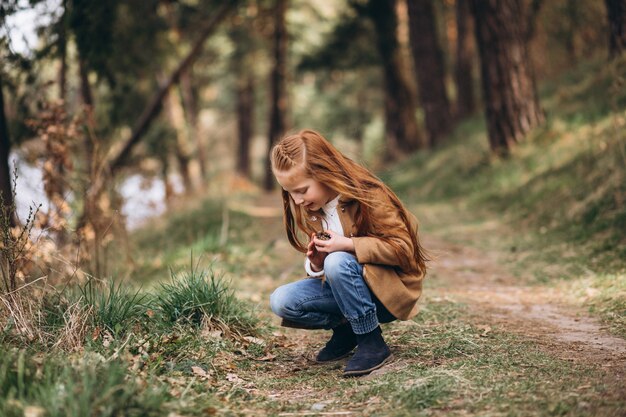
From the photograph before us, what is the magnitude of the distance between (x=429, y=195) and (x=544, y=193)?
402 cm

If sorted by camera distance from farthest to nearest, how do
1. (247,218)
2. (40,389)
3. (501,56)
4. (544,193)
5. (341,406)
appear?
(247,218)
(501,56)
(544,193)
(341,406)
(40,389)

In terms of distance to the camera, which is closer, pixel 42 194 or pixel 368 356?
pixel 368 356

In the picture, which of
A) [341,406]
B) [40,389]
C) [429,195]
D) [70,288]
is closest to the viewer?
[40,389]

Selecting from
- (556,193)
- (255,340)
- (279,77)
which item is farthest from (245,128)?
(255,340)

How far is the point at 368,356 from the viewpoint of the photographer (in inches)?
145

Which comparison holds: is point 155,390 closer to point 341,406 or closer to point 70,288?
point 341,406

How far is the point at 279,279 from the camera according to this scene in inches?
263

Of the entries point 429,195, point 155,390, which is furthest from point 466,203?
point 155,390

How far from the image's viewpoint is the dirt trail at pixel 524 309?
149 inches

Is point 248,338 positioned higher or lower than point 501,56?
lower

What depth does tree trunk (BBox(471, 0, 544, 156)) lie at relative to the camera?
9.87 m

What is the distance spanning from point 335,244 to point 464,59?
1343cm

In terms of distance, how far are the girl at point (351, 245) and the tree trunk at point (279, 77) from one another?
48.7ft

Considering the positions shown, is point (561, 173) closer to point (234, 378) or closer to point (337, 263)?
point (337, 263)
